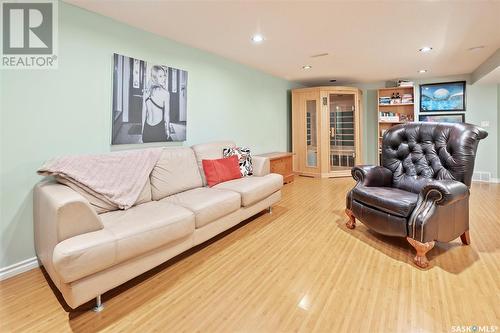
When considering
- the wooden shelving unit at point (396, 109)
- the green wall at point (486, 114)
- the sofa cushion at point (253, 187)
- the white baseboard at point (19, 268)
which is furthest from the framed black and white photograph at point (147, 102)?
the green wall at point (486, 114)

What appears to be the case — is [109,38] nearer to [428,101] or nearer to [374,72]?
[374,72]

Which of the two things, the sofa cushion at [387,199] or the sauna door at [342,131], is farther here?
the sauna door at [342,131]

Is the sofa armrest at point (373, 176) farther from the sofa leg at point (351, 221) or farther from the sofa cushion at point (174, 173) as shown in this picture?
the sofa cushion at point (174, 173)

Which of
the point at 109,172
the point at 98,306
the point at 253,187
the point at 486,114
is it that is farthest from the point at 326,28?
the point at 486,114

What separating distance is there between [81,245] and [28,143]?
1.17m

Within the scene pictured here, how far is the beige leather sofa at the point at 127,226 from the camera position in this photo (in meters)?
1.54

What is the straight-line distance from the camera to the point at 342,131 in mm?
6227

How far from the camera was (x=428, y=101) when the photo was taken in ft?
19.2

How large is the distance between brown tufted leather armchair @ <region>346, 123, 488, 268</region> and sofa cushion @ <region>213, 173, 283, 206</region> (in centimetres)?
91

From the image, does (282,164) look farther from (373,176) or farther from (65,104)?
(65,104)

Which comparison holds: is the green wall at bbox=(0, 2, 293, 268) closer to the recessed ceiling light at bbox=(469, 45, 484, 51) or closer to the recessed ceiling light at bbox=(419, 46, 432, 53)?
the recessed ceiling light at bbox=(419, 46, 432, 53)

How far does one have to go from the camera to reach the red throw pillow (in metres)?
3.14

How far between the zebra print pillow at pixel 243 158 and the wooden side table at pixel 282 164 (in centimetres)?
112

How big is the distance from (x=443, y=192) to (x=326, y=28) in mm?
2016
